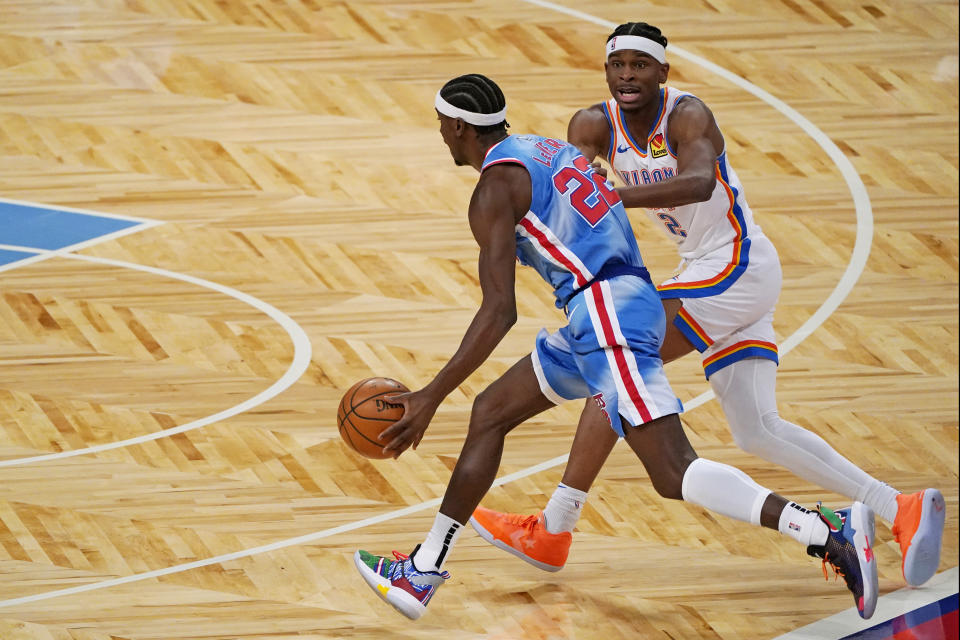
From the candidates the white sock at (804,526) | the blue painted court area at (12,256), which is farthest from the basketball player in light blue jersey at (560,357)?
the blue painted court area at (12,256)

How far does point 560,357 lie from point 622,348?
12.2 inches

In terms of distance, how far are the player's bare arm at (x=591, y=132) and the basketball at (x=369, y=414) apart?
1132mm

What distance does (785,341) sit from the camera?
7.41 m

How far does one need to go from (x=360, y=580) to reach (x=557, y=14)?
5.73 metres

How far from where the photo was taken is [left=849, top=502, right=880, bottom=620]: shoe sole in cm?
479

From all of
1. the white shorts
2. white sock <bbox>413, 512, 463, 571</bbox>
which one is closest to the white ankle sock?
the white shorts

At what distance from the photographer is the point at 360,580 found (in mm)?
5508

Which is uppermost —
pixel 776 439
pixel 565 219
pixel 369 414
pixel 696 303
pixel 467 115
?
pixel 467 115

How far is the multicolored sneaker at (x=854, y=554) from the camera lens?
477cm

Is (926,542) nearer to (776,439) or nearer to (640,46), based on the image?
(776,439)

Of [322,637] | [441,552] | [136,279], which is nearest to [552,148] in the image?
[441,552]

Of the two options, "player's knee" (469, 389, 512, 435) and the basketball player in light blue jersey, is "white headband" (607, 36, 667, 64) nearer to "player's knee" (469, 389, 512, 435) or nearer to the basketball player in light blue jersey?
the basketball player in light blue jersey

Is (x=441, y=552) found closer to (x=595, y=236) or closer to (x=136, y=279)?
(x=595, y=236)

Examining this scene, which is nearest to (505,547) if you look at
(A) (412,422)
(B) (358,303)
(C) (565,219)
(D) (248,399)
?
(A) (412,422)
